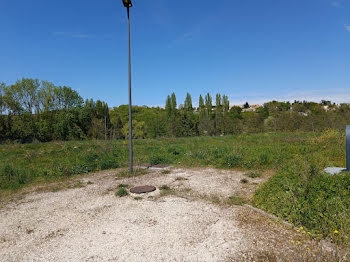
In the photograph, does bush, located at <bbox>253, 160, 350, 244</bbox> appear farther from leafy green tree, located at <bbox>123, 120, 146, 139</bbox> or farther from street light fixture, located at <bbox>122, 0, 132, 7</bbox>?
leafy green tree, located at <bbox>123, 120, 146, 139</bbox>

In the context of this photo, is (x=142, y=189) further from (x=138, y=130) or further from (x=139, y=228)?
(x=138, y=130)

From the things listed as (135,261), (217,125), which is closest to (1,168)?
(135,261)

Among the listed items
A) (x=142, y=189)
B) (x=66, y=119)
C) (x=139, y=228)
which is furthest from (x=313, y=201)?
(x=66, y=119)

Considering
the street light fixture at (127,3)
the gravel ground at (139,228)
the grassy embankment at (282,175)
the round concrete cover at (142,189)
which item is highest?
the street light fixture at (127,3)

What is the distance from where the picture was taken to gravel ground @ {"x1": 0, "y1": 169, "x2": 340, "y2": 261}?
9.48 ft

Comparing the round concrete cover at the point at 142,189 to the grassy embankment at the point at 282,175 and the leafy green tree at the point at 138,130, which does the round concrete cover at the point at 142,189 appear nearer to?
the grassy embankment at the point at 282,175

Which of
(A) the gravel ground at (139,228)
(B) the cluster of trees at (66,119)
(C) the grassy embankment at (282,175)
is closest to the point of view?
(A) the gravel ground at (139,228)

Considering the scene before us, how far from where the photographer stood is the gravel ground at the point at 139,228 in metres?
2.89

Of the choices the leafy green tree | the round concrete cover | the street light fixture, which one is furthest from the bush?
the leafy green tree

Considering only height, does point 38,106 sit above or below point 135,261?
above

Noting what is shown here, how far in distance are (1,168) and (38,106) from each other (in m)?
31.6

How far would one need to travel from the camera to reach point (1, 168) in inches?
296

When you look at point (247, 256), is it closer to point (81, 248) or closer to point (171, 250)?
point (171, 250)

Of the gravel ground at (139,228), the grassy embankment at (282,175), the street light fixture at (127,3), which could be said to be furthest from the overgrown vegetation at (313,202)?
the street light fixture at (127,3)
